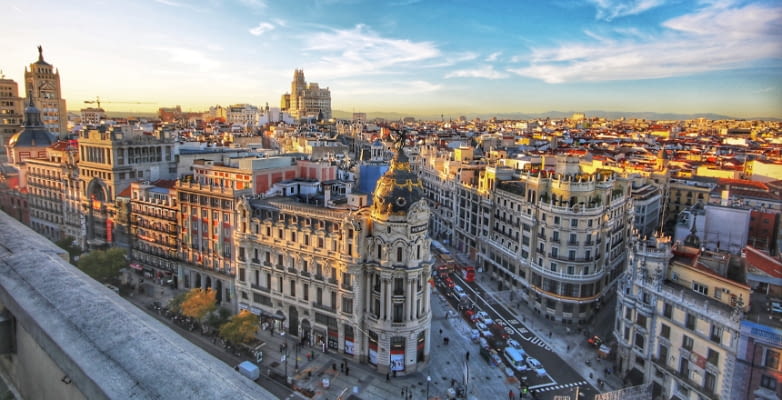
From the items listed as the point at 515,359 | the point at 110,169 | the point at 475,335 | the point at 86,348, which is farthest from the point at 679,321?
the point at 110,169

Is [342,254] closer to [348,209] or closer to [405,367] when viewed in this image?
[348,209]

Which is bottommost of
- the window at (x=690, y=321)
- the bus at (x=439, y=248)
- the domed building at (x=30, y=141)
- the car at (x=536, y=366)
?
the car at (x=536, y=366)

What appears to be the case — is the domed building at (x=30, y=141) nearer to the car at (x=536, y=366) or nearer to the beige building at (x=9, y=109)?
the beige building at (x=9, y=109)

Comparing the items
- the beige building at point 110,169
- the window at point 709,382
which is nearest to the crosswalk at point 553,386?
the window at point 709,382

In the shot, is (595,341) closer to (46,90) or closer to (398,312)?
(398,312)

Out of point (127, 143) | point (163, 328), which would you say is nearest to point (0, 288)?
point (163, 328)

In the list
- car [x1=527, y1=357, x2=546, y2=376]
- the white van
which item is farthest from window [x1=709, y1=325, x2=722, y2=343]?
the white van
